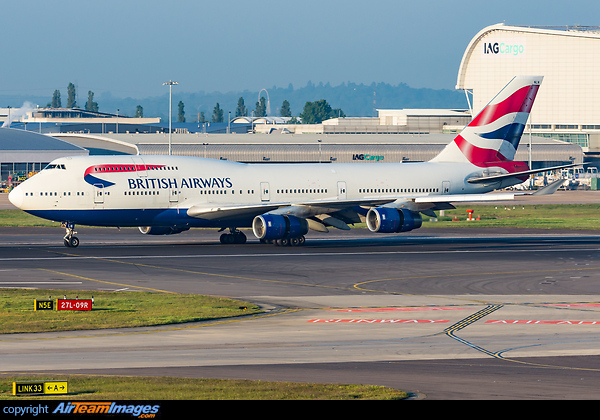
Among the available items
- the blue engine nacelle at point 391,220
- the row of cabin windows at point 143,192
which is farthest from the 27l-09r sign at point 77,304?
the blue engine nacelle at point 391,220

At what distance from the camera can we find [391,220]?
5112cm

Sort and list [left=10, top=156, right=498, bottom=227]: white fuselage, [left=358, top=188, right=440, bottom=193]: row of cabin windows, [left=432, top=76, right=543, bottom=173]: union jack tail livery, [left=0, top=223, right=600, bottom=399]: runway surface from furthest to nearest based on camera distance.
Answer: [left=432, top=76, right=543, bottom=173]: union jack tail livery, [left=358, top=188, right=440, bottom=193]: row of cabin windows, [left=10, top=156, right=498, bottom=227]: white fuselage, [left=0, top=223, right=600, bottom=399]: runway surface

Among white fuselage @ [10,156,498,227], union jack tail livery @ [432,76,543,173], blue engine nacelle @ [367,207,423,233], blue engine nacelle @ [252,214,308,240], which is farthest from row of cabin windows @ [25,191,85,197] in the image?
union jack tail livery @ [432,76,543,173]

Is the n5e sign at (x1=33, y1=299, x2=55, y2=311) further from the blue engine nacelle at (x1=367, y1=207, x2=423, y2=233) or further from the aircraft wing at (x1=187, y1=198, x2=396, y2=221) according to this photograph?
the blue engine nacelle at (x1=367, y1=207, x2=423, y2=233)

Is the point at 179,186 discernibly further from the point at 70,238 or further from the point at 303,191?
the point at 303,191

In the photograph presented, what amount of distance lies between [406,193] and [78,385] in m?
41.4

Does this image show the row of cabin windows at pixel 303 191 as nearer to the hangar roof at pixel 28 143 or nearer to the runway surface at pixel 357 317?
the runway surface at pixel 357 317

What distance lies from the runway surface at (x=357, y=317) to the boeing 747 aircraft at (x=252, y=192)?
6.41ft

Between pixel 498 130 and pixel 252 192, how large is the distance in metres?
18.9

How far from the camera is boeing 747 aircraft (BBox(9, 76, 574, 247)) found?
166 feet

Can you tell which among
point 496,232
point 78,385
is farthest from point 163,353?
point 496,232

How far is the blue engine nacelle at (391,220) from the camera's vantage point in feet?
168

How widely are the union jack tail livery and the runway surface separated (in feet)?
23.5

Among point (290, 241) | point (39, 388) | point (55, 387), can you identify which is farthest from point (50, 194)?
point (39, 388)
